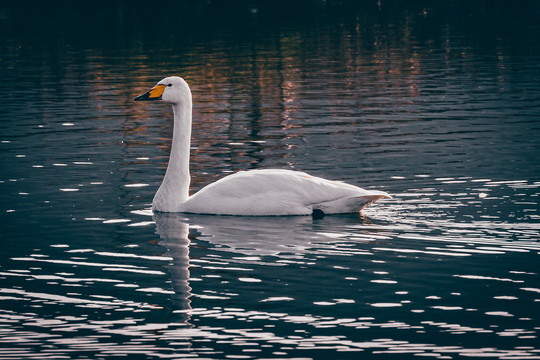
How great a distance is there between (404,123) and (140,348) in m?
18.2

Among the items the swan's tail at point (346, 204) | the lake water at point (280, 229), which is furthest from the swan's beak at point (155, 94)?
the swan's tail at point (346, 204)

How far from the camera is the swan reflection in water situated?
565 inches

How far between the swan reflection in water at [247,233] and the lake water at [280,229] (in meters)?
0.05

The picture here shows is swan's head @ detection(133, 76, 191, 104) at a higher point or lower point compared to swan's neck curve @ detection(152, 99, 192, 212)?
higher

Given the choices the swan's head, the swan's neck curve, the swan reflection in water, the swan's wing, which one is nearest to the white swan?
the swan's wing

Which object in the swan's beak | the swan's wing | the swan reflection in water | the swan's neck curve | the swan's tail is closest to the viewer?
the swan reflection in water

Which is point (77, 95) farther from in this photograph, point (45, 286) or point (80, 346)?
point (80, 346)

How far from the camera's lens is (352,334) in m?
10.7

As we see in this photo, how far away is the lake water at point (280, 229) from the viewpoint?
35.6ft

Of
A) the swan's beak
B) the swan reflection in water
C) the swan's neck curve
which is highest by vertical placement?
the swan's beak

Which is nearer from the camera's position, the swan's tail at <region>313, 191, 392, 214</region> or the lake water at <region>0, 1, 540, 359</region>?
the lake water at <region>0, 1, 540, 359</region>

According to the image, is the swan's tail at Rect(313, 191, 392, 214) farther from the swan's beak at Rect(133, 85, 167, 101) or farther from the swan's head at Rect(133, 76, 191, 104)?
the swan's beak at Rect(133, 85, 167, 101)

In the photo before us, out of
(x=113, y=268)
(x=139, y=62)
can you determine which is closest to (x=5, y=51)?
(x=139, y=62)

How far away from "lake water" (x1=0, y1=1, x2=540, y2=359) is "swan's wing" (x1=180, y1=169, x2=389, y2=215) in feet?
0.72
